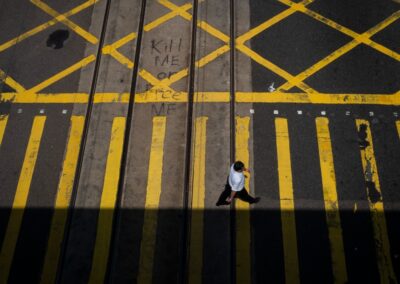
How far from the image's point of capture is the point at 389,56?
9242mm

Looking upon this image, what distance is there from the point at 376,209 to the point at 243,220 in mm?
2414

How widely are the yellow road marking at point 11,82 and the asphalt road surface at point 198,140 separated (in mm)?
65

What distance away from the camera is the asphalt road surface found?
6.96 meters

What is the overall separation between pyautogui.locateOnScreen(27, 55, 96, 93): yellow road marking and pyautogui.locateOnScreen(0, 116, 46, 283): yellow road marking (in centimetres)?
82

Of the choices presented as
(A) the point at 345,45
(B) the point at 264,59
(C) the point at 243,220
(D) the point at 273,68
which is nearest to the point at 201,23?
(B) the point at 264,59

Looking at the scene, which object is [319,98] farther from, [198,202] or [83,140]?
[83,140]

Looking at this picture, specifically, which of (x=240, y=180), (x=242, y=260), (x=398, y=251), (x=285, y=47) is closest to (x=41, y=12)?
(x=285, y=47)

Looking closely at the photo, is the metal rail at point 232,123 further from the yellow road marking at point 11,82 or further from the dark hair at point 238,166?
the yellow road marking at point 11,82

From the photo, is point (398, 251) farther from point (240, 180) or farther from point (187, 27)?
point (187, 27)

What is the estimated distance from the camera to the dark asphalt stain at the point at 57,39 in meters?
9.81

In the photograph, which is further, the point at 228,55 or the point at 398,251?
the point at 228,55

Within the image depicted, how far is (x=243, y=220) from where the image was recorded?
7285mm

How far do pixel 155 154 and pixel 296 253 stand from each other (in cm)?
322

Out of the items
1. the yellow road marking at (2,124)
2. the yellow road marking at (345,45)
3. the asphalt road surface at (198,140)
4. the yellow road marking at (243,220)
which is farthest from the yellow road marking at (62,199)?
the yellow road marking at (345,45)
